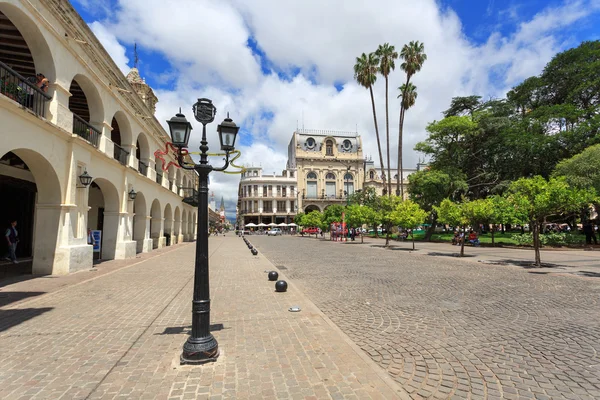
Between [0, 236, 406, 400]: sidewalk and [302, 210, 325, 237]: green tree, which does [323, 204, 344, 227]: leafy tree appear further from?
[0, 236, 406, 400]: sidewalk

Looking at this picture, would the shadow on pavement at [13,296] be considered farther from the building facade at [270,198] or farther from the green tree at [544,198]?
the building facade at [270,198]

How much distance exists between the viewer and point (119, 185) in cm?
1525

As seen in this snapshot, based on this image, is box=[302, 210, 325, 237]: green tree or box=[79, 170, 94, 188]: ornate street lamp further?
box=[302, 210, 325, 237]: green tree

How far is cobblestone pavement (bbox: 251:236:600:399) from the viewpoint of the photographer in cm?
361

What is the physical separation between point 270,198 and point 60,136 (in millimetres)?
68928

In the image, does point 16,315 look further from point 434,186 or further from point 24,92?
point 434,186

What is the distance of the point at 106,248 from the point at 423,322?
582 inches

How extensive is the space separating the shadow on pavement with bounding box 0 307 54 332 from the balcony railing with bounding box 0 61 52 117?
5.75m

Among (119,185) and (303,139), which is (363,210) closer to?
(119,185)

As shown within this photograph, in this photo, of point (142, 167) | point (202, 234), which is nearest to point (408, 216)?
point (142, 167)

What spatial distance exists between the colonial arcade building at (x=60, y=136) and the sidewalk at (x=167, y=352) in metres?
2.34

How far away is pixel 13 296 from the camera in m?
7.55

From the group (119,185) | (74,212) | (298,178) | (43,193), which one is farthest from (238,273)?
(298,178)

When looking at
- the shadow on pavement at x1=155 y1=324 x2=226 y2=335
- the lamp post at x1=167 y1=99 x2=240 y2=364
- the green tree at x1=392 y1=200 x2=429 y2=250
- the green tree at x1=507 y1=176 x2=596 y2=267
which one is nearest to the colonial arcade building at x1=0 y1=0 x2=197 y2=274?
the lamp post at x1=167 y1=99 x2=240 y2=364
